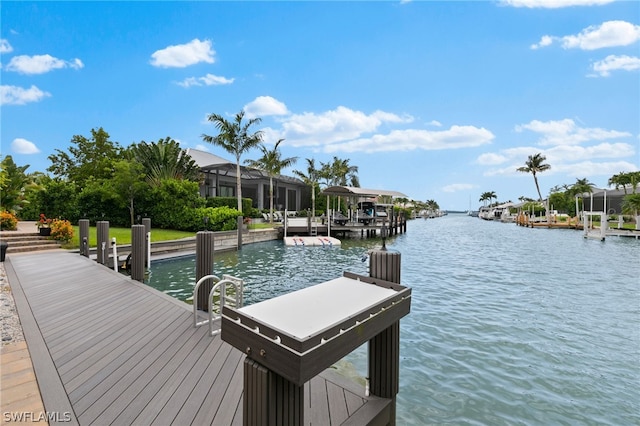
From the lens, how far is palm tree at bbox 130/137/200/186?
20.2m

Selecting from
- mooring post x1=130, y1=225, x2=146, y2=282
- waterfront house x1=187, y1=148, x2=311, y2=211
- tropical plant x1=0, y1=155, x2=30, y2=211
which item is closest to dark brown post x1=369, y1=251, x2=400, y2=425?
mooring post x1=130, y1=225, x2=146, y2=282

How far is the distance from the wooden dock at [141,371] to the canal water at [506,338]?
50.6 inches

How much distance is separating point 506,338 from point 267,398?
18.5ft

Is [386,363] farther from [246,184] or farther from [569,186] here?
[569,186]

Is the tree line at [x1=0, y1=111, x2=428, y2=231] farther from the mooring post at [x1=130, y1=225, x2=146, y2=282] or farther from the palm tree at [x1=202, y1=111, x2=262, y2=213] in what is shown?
the mooring post at [x1=130, y1=225, x2=146, y2=282]

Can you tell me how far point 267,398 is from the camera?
1541 millimetres

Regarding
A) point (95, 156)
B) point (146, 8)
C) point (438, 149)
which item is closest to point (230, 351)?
point (146, 8)

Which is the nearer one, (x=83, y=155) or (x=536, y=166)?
(x=83, y=155)

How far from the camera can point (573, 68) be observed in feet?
50.7

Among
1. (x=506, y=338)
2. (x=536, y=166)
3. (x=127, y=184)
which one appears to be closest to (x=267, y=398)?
(x=506, y=338)

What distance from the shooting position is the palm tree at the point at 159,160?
66.3ft

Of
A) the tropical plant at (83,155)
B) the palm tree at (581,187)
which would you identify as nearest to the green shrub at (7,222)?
Answer: the tropical plant at (83,155)

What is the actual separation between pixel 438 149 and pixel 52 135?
41.4 metres

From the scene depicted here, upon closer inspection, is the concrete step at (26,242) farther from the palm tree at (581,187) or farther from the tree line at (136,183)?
the palm tree at (581,187)
